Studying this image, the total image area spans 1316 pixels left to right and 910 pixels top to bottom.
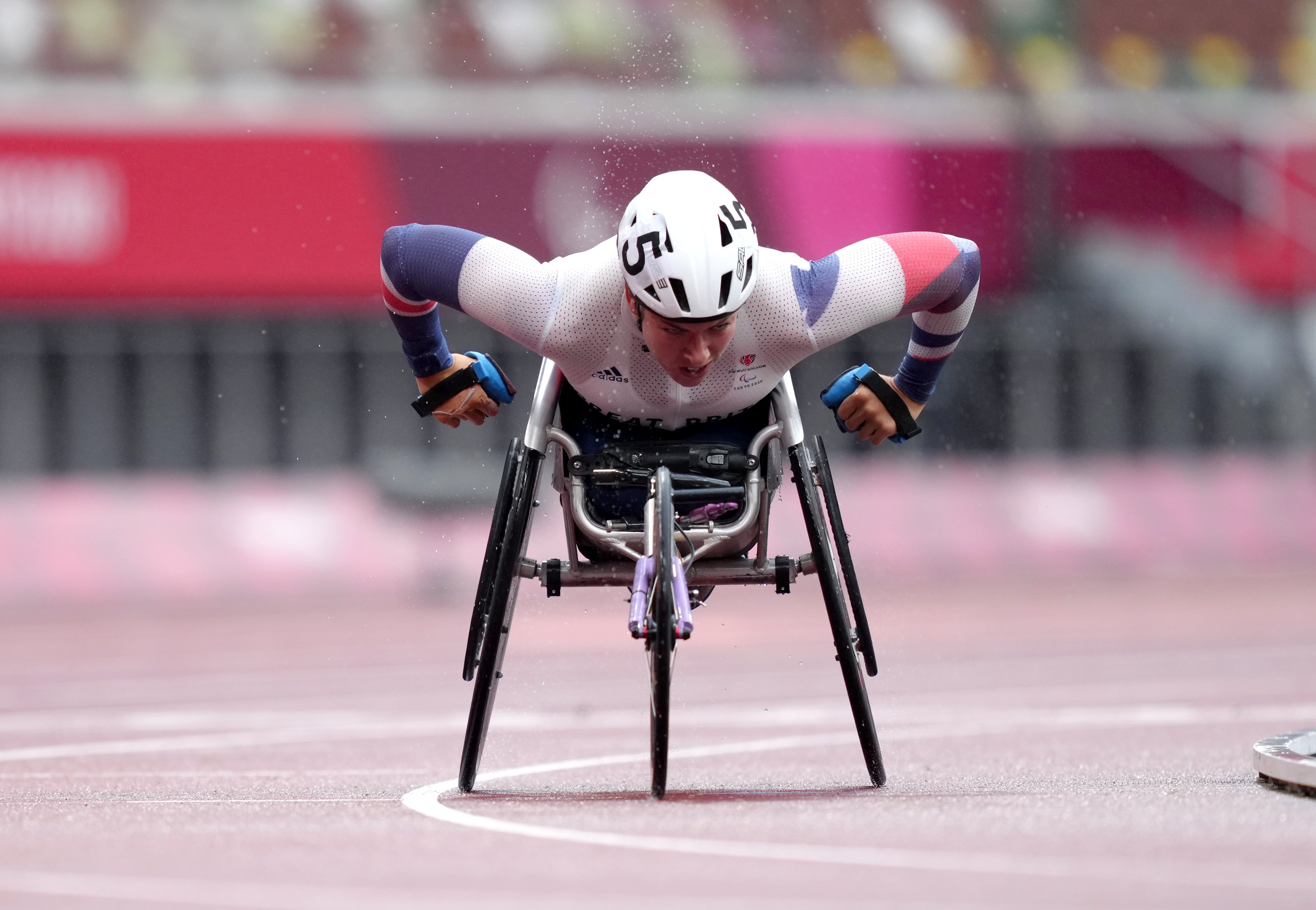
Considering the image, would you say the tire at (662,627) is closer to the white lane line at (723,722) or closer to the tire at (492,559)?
the tire at (492,559)

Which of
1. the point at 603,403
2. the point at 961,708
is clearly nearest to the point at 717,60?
the point at 961,708

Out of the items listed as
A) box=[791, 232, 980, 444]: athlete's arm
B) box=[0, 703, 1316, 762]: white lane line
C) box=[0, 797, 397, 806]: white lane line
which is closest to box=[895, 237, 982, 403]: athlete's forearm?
box=[791, 232, 980, 444]: athlete's arm

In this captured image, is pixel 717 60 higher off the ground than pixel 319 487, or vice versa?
pixel 717 60

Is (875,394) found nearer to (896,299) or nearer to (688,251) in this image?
(896,299)

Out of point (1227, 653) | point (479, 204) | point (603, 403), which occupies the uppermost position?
point (479, 204)

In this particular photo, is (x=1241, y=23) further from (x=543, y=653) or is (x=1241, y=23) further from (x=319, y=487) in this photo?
(x=543, y=653)

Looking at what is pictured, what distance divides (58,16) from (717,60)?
8.14 metres

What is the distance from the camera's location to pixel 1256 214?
29.1 meters

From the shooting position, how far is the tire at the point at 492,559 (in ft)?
22.9

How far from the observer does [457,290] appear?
681 cm

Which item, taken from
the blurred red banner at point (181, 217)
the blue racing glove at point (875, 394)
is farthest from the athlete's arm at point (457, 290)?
the blurred red banner at point (181, 217)

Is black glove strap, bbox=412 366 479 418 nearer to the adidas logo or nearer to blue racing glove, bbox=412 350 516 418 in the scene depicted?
blue racing glove, bbox=412 350 516 418

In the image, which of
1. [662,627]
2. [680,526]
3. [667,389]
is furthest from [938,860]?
[667,389]

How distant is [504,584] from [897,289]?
156cm
